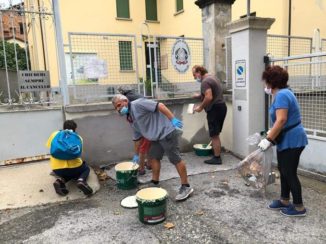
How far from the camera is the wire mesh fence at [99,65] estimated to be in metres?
5.27

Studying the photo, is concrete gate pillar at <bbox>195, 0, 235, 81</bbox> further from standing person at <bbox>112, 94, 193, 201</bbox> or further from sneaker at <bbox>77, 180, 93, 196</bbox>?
sneaker at <bbox>77, 180, 93, 196</bbox>

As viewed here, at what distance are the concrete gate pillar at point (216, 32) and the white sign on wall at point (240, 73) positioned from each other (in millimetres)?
1013

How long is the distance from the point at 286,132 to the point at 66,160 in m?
2.84

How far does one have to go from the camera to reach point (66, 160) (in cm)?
417

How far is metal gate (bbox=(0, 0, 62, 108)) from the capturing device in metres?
4.89

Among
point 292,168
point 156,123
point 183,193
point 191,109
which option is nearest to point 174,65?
point 191,109

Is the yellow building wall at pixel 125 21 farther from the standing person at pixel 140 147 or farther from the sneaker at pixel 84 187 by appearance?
the sneaker at pixel 84 187

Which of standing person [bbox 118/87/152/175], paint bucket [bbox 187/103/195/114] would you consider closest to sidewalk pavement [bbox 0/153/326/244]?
standing person [bbox 118/87/152/175]

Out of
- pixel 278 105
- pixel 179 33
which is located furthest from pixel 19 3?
pixel 179 33

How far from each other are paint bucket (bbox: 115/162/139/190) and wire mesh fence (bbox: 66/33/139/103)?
1667 millimetres

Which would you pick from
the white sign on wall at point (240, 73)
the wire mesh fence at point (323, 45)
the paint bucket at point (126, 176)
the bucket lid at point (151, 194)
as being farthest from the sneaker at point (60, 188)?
the wire mesh fence at point (323, 45)

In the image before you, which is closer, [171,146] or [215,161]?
[171,146]

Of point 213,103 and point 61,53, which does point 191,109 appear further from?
point 61,53

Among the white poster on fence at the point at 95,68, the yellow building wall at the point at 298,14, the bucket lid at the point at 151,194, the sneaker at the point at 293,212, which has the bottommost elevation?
the sneaker at the point at 293,212
